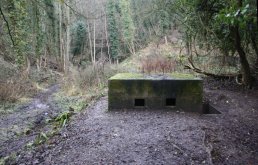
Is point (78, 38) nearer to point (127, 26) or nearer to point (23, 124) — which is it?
point (127, 26)

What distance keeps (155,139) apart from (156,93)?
282 cm

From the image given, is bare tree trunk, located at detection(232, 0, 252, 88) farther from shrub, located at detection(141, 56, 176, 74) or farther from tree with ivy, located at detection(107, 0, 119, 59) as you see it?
tree with ivy, located at detection(107, 0, 119, 59)

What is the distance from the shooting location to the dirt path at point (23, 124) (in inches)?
Result: 308

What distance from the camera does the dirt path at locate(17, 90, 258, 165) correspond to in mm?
5609

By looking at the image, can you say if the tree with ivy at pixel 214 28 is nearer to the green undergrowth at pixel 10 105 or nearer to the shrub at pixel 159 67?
the shrub at pixel 159 67

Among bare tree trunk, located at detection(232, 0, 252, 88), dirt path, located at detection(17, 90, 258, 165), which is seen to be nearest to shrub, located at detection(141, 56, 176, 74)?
bare tree trunk, located at detection(232, 0, 252, 88)

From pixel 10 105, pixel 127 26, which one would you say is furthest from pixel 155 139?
pixel 127 26

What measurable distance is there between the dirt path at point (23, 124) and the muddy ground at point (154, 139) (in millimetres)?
348

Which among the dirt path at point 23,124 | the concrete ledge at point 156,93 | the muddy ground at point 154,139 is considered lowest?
the dirt path at point 23,124

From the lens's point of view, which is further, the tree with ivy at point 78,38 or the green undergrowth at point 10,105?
the tree with ivy at point 78,38

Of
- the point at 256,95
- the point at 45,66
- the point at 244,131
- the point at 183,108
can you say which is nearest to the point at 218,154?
the point at 244,131

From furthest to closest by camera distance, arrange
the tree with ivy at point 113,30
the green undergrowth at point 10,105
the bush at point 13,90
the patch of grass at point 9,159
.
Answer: the tree with ivy at point 113,30
the bush at point 13,90
the green undergrowth at point 10,105
the patch of grass at point 9,159

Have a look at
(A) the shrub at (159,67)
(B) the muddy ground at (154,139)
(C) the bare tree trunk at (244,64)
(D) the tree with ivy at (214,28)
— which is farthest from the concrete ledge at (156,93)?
(A) the shrub at (159,67)

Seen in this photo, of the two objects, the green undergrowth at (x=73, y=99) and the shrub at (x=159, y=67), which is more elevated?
the shrub at (x=159, y=67)
